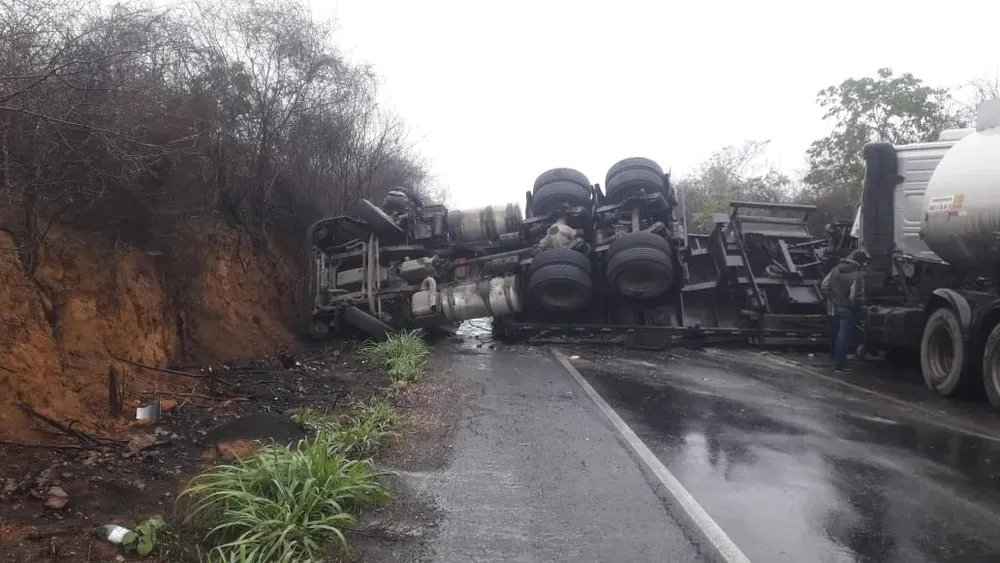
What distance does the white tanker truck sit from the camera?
8484mm

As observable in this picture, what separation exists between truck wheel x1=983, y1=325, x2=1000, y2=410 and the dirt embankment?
8966mm

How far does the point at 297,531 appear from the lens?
4078 mm

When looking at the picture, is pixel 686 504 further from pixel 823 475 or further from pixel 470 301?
pixel 470 301

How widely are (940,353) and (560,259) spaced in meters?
6.06

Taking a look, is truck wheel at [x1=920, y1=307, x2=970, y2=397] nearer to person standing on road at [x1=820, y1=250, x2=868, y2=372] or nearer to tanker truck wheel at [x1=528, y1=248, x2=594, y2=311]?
person standing on road at [x1=820, y1=250, x2=868, y2=372]

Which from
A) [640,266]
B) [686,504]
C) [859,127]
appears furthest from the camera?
[859,127]

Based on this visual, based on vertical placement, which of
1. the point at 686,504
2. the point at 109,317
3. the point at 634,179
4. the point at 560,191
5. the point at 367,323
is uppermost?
the point at 634,179

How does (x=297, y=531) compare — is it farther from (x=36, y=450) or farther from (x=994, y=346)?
(x=994, y=346)

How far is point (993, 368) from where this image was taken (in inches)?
328

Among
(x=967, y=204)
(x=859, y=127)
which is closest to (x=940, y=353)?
(x=967, y=204)

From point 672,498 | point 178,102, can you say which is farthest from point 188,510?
point 178,102

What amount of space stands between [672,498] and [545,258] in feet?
28.0

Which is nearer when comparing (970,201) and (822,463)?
(822,463)

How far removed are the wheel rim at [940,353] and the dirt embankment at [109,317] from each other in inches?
366
